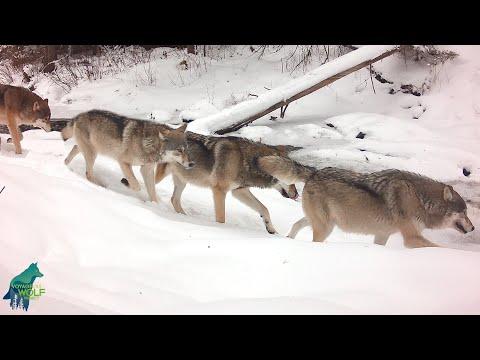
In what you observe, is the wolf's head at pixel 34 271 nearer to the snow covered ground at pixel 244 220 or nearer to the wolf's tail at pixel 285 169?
the snow covered ground at pixel 244 220

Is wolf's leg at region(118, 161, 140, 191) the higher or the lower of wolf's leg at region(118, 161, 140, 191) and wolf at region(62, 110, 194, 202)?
the lower

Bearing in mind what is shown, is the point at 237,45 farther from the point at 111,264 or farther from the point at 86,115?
the point at 111,264

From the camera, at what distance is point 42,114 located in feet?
11.0

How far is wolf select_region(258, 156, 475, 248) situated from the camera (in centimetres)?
292

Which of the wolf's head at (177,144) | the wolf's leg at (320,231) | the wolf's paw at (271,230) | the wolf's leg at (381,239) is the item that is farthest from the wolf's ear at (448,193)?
the wolf's head at (177,144)

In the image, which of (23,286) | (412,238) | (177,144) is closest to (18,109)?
(177,144)

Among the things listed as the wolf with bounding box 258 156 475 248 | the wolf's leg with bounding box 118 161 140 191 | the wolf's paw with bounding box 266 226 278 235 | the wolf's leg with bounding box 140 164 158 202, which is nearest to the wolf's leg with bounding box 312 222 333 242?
the wolf with bounding box 258 156 475 248

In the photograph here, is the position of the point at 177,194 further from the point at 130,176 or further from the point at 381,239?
the point at 381,239

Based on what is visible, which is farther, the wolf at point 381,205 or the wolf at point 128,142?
the wolf at point 128,142

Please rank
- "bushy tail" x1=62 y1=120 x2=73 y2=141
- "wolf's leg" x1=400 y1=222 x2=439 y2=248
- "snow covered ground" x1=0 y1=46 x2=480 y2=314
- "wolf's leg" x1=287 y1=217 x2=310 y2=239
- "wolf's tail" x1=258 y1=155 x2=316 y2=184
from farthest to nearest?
"bushy tail" x1=62 y1=120 x2=73 y2=141 < "wolf's tail" x1=258 y1=155 x2=316 y2=184 < "wolf's leg" x1=287 y1=217 x2=310 y2=239 < "wolf's leg" x1=400 y1=222 x2=439 y2=248 < "snow covered ground" x1=0 y1=46 x2=480 y2=314

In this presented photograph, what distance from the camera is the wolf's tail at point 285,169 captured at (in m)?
3.16

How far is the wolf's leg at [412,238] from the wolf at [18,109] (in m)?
2.59

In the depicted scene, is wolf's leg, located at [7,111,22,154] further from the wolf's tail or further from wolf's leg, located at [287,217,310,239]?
wolf's leg, located at [287,217,310,239]
